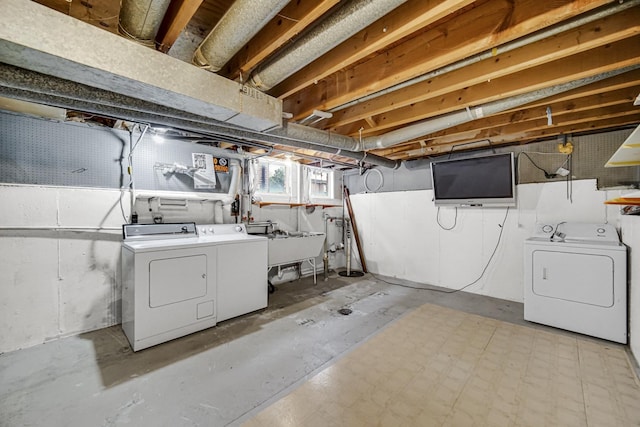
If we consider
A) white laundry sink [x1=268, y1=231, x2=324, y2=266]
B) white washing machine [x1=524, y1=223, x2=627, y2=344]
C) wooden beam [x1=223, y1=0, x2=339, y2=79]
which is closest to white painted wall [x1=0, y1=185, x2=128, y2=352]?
white laundry sink [x1=268, y1=231, x2=324, y2=266]

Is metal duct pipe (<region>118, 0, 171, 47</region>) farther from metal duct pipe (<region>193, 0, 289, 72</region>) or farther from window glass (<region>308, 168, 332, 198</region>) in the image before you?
window glass (<region>308, 168, 332, 198</region>)

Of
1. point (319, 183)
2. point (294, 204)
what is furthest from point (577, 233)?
point (319, 183)

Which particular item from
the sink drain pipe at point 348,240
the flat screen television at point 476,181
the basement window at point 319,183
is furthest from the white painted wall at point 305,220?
the flat screen television at point 476,181

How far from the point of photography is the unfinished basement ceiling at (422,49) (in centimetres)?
138

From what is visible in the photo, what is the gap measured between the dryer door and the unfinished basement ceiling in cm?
154

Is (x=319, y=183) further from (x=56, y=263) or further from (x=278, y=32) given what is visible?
(x=56, y=263)

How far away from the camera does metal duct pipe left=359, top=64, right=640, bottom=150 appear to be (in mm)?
1960

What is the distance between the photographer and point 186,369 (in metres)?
2.16

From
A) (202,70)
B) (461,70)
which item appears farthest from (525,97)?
(202,70)

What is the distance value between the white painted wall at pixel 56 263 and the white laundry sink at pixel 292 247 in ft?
6.45

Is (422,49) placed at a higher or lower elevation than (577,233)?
higher

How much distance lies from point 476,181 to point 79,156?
202 inches

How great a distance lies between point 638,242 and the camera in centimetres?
231

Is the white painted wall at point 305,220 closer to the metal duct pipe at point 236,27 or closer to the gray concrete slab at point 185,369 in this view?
the gray concrete slab at point 185,369
